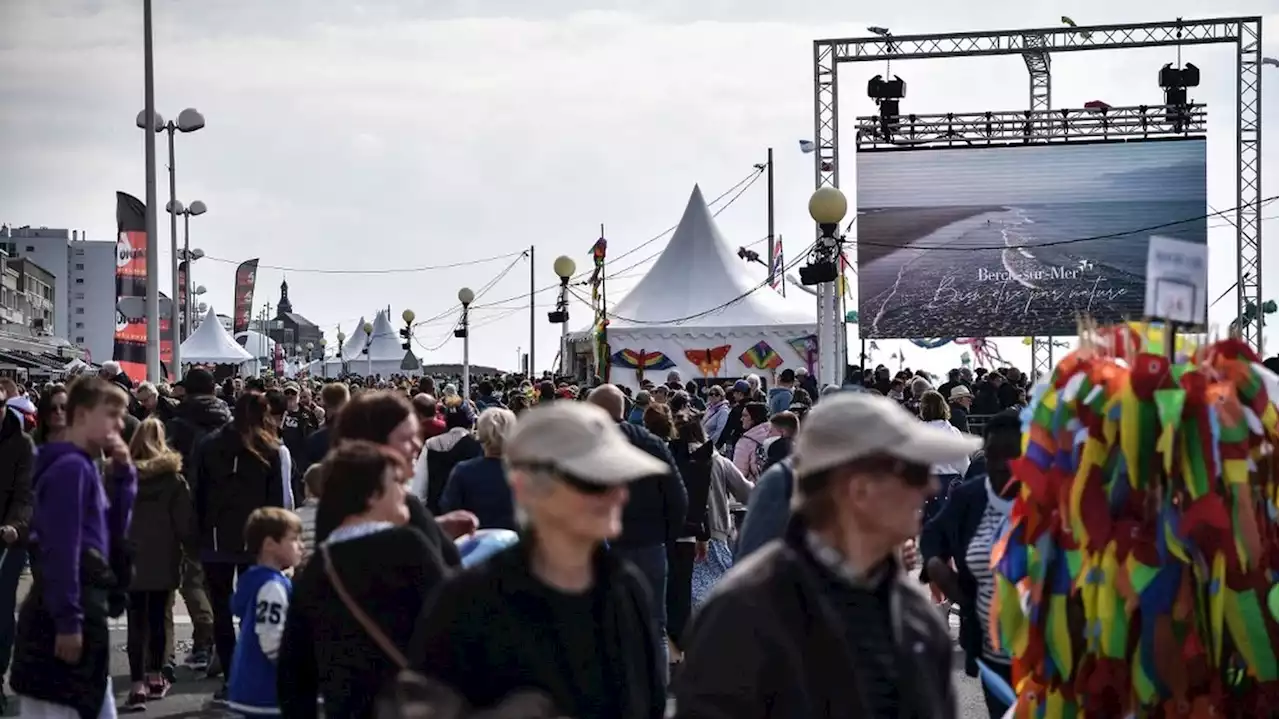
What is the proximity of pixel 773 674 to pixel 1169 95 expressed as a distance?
30178 millimetres

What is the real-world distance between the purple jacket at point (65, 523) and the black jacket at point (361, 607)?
73.4 inches

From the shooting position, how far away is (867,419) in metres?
3.39

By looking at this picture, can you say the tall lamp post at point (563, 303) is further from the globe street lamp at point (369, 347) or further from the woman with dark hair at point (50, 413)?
the globe street lamp at point (369, 347)

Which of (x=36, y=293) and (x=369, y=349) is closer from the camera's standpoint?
(x=369, y=349)

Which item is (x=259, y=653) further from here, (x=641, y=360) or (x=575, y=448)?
(x=641, y=360)

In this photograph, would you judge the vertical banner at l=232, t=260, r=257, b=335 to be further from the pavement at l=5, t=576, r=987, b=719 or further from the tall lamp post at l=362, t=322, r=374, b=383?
the pavement at l=5, t=576, r=987, b=719

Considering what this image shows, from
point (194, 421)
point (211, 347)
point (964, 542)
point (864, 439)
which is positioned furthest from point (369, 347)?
point (864, 439)

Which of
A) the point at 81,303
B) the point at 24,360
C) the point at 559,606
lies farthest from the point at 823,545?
the point at 81,303

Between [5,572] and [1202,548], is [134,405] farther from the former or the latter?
[1202,548]

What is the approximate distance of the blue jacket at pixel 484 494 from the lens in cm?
838

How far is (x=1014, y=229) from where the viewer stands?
33.4m

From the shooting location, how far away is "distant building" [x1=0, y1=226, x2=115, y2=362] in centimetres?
15425

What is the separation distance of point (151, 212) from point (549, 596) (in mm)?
20795

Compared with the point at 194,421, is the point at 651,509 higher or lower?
lower
